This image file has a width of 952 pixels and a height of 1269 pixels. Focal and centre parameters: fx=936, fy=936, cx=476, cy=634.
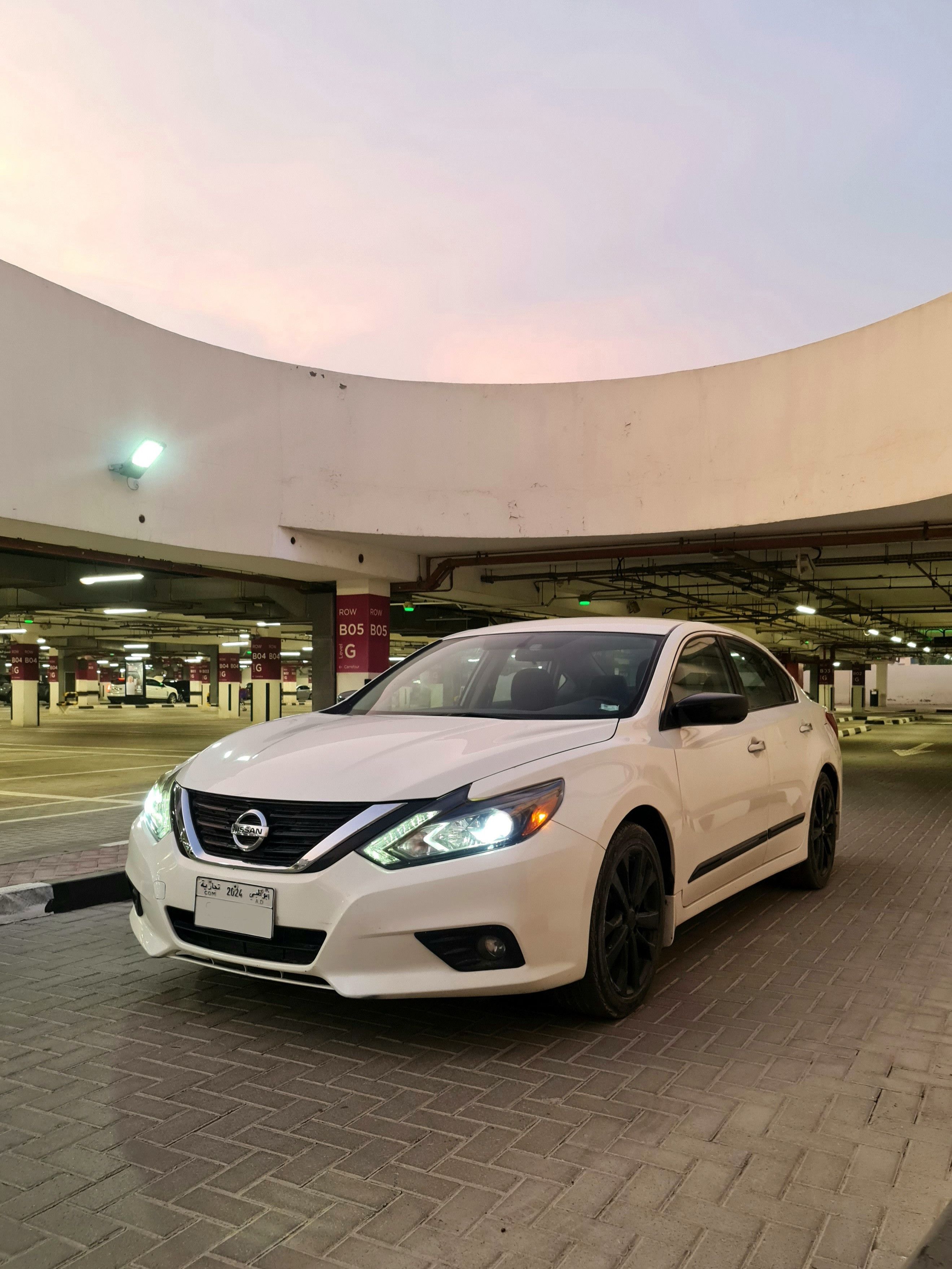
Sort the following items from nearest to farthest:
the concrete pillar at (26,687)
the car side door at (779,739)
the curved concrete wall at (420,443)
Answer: the car side door at (779,739) < the curved concrete wall at (420,443) < the concrete pillar at (26,687)

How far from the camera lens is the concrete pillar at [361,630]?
55.0 feet

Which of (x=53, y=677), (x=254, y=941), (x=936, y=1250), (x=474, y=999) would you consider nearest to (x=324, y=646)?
(x=474, y=999)

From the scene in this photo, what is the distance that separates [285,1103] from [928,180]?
1350cm

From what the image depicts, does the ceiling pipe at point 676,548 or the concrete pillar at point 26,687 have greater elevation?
the ceiling pipe at point 676,548

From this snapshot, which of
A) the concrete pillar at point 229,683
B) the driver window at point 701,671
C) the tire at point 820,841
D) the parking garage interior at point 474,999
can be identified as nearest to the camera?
the parking garage interior at point 474,999

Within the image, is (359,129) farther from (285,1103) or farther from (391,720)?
(285,1103)

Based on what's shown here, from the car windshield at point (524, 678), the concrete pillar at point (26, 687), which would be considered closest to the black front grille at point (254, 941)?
the car windshield at point (524, 678)

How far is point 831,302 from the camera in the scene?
19844mm

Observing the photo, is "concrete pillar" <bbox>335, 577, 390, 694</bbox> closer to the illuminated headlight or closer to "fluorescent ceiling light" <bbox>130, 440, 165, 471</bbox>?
"fluorescent ceiling light" <bbox>130, 440, 165, 471</bbox>

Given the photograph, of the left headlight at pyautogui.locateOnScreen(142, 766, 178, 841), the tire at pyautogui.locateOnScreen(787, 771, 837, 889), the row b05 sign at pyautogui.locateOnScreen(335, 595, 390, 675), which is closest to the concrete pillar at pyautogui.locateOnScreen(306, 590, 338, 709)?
the row b05 sign at pyautogui.locateOnScreen(335, 595, 390, 675)

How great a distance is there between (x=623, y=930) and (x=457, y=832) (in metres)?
0.92

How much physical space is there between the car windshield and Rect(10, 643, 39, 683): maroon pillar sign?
121ft

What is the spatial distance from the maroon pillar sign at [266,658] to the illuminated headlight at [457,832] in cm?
3481

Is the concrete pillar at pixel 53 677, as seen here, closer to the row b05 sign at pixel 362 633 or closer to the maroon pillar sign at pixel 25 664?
the maroon pillar sign at pixel 25 664
